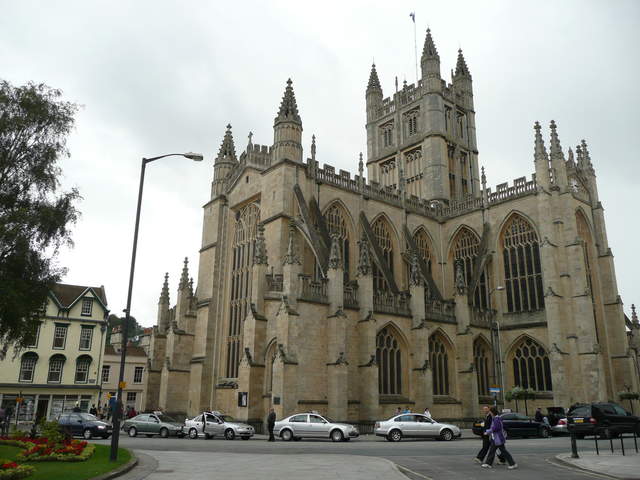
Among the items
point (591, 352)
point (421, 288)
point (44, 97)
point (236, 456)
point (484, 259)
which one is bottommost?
point (236, 456)

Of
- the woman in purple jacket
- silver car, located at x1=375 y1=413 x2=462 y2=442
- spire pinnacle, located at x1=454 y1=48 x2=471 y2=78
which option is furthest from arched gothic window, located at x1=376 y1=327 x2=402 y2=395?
spire pinnacle, located at x1=454 y1=48 x2=471 y2=78

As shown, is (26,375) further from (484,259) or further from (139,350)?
(484,259)

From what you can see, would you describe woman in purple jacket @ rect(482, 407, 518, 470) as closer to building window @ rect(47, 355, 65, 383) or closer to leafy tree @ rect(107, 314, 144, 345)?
building window @ rect(47, 355, 65, 383)

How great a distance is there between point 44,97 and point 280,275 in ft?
47.7

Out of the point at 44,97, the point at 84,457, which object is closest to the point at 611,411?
the point at 84,457

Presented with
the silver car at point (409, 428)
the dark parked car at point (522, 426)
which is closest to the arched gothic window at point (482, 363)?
the dark parked car at point (522, 426)

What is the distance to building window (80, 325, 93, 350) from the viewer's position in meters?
47.2

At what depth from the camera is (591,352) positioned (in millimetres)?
32344

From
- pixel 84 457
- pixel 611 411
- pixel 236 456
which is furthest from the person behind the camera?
pixel 611 411

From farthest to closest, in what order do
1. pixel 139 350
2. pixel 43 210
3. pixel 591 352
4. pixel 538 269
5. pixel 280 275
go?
pixel 139 350
pixel 538 269
pixel 591 352
pixel 280 275
pixel 43 210

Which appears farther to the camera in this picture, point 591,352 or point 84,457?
point 591,352

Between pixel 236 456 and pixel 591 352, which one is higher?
pixel 591 352

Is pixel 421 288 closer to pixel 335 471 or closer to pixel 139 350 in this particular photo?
pixel 335 471

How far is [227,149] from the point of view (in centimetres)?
4047
